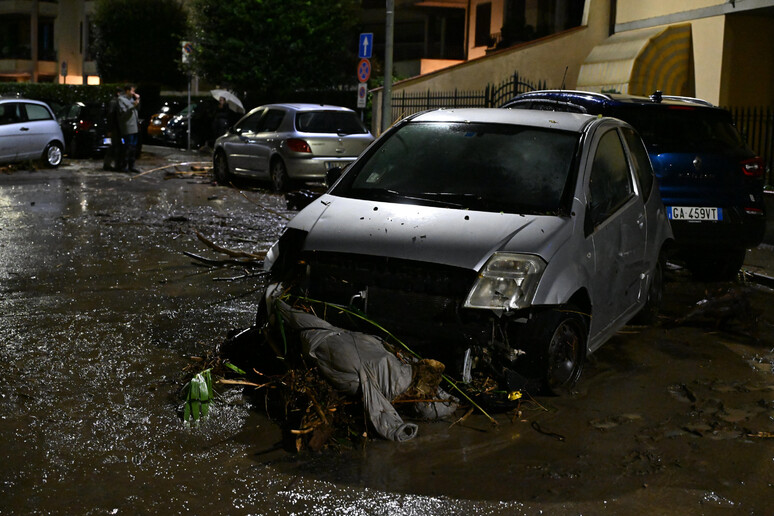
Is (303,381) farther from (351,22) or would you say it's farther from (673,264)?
(351,22)

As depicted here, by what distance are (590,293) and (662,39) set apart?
17.5 meters

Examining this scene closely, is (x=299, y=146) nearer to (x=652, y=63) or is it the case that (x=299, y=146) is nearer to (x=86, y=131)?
(x=652, y=63)

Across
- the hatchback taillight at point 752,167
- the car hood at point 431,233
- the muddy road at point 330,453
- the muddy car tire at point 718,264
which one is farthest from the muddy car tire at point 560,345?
the muddy car tire at point 718,264

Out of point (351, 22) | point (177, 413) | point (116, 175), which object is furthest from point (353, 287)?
point (351, 22)

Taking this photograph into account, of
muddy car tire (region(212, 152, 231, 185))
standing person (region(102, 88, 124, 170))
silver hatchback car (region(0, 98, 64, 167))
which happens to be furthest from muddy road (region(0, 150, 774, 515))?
silver hatchback car (region(0, 98, 64, 167))

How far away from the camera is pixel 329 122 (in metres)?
18.0

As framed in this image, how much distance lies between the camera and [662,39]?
21.8m

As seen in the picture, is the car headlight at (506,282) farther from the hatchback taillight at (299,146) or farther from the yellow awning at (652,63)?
the yellow awning at (652,63)

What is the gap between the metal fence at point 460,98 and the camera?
74.3 feet

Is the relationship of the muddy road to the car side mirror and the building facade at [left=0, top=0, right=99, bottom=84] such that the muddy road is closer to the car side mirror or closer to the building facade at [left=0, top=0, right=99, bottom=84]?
the car side mirror

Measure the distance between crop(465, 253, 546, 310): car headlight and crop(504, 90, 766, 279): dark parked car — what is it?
4335 mm

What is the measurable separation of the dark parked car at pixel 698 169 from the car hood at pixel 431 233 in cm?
393

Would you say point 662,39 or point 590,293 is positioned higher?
point 662,39

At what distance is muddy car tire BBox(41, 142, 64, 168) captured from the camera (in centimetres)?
2288
